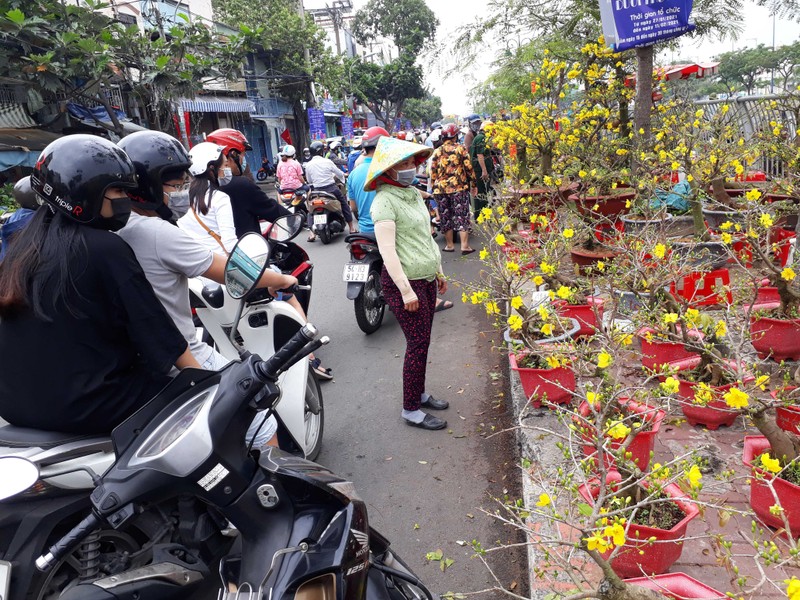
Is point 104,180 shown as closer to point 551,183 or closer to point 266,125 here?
point 551,183

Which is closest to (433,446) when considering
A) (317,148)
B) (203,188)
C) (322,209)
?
(203,188)

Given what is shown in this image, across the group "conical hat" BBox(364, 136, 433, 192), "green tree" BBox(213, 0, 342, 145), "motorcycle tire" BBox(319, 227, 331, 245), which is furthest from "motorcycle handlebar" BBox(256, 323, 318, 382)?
"green tree" BBox(213, 0, 342, 145)

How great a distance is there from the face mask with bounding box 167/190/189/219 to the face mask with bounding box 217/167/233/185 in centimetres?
156

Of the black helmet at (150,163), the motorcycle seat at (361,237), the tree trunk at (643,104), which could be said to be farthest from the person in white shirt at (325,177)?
the black helmet at (150,163)

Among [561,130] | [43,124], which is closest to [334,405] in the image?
[561,130]

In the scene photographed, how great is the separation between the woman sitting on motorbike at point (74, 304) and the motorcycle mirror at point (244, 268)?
0.28 meters

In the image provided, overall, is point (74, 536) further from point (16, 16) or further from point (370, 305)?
point (16, 16)

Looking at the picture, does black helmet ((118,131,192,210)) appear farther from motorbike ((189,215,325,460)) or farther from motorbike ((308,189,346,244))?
motorbike ((308,189,346,244))

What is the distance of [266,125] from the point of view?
93.4ft

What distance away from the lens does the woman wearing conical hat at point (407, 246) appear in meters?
3.38

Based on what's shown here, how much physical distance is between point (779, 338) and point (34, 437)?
3692mm

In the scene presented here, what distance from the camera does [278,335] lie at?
3.30 metres

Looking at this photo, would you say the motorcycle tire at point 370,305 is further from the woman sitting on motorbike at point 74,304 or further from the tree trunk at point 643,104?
the woman sitting on motorbike at point 74,304

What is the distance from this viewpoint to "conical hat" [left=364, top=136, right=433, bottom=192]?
130 inches
